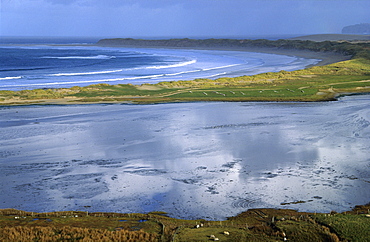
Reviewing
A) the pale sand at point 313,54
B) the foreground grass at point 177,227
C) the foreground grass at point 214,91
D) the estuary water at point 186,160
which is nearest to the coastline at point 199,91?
the foreground grass at point 214,91

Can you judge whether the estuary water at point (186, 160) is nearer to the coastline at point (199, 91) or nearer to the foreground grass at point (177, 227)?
the foreground grass at point (177, 227)

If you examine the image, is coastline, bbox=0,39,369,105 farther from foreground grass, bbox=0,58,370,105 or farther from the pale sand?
the pale sand

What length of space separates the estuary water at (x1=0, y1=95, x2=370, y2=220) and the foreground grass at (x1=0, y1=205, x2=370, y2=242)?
906 mm

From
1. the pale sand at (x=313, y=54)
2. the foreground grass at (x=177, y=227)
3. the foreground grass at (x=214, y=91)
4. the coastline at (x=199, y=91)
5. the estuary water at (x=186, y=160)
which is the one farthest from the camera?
the pale sand at (x=313, y=54)

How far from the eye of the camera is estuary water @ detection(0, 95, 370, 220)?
1689 cm

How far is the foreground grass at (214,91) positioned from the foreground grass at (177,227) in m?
25.9

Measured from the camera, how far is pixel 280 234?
13578 mm

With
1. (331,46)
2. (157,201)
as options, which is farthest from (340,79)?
(331,46)

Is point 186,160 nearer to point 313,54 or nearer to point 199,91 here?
point 199,91

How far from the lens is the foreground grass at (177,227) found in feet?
44.0

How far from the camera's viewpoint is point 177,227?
14234 mm

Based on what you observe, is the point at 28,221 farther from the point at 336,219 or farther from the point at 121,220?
the point at 336,219

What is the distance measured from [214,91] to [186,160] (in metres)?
23.2

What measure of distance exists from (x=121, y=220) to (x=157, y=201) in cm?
230
